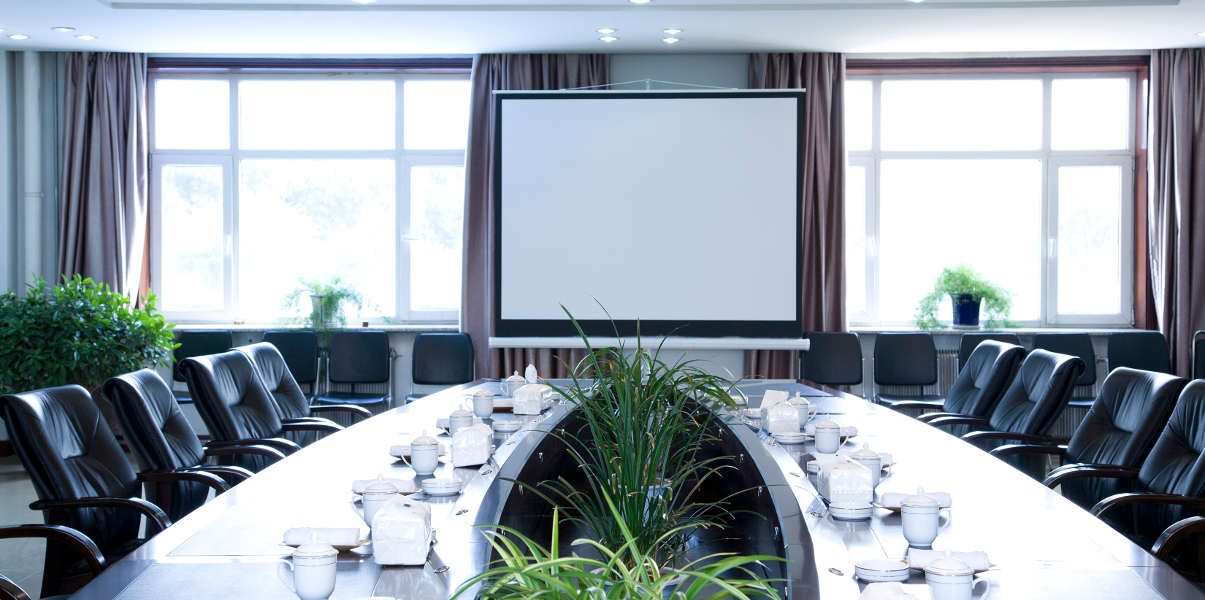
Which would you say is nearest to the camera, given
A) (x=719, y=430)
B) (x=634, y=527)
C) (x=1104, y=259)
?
(x=634, y=527)

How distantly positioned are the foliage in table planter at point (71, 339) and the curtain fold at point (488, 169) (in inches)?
81.9

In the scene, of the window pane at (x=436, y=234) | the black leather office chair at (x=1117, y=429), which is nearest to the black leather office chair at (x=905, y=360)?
the black leather office chair at (x=1117, y=429)

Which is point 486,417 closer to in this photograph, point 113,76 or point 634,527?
point 634,527

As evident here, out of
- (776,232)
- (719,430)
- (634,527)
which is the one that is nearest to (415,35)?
(776,232)

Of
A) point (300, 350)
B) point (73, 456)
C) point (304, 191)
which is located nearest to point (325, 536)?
point (73, 456)

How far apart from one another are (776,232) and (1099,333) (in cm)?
243

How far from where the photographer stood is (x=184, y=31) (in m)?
6.33

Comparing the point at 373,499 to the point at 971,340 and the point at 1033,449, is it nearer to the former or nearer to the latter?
the point at 1033,449

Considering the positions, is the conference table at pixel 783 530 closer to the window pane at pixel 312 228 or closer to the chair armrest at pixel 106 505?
the chair armrest at pixel 106 505

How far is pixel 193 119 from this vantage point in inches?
293

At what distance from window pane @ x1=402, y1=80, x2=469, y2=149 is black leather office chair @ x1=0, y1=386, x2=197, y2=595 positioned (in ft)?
15.3

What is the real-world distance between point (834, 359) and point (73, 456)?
4908 millimetres

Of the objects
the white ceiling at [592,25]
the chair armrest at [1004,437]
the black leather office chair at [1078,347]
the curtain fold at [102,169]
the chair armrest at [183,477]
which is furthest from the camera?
the curtain fold at [102,169]

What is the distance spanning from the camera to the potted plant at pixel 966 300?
702 cm
